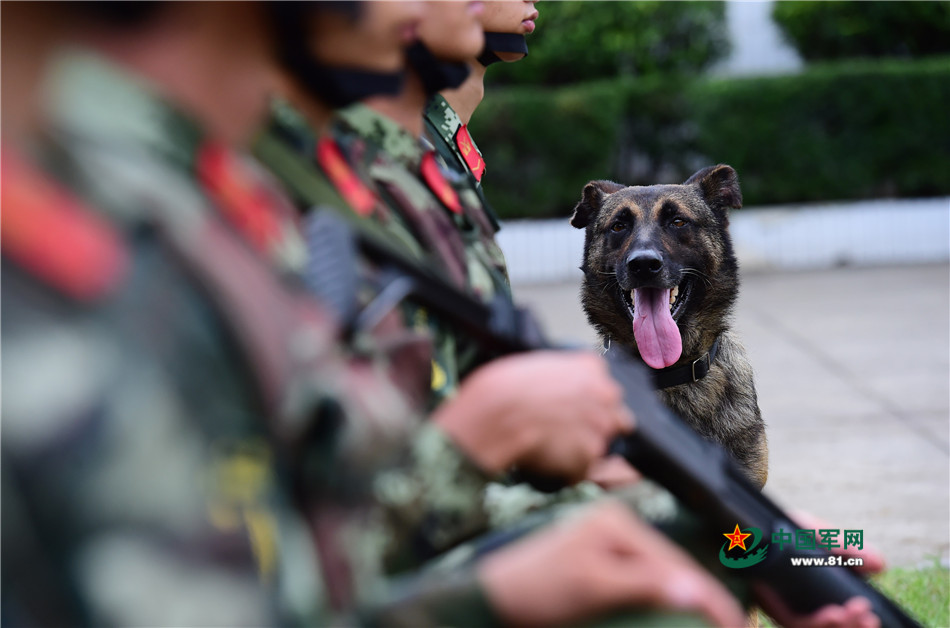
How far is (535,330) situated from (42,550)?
667mm

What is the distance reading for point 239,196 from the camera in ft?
3.46

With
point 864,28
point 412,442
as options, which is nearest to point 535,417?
point 412,442

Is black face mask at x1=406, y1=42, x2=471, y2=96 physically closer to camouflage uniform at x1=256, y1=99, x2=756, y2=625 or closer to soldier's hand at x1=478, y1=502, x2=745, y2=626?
camouflage uniform at x1=256, y1=99, x2=756, y2=625

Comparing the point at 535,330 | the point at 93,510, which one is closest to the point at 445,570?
the point at 535,330

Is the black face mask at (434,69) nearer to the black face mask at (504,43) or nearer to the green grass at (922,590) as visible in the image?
the black face mask at (504,43)

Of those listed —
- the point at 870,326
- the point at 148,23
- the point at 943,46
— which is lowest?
the point at 870,326

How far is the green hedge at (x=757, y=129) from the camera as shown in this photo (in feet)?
38.6

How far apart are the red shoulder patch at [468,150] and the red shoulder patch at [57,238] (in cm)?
135

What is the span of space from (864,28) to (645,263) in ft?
34.8

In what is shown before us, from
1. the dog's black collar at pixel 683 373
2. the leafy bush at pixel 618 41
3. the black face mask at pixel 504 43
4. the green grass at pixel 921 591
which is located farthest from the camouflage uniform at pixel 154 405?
the leafy bush at pixel 618 41

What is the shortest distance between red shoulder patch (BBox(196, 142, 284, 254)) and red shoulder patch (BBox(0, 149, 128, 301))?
0.14 metres

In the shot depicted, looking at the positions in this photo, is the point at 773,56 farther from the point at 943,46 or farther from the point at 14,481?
the point at 14,481

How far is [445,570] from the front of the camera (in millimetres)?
1159

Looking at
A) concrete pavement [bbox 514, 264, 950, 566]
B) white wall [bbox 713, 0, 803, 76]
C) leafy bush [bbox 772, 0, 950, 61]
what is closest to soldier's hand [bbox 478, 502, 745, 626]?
concrete pavement [bbox 514, 264, 950, 566]
